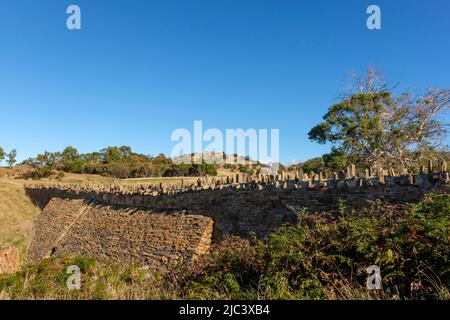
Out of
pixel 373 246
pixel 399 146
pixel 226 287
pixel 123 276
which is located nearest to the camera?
pixel 373 246

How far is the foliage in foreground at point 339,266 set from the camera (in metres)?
4.09

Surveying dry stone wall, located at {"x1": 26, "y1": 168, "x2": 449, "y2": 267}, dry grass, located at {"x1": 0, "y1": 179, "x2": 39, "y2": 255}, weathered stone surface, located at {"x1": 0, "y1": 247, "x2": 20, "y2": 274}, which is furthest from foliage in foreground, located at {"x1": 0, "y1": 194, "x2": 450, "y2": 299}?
dry grass, located at {"x1": 0, "y1": 179, "x2": 39, "y2": 255}

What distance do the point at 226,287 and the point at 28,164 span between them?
189 ft

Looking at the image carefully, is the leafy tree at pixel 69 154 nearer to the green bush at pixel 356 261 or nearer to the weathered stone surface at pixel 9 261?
the weathered stone surface at pixel 9 261

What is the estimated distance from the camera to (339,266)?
4.71 meters

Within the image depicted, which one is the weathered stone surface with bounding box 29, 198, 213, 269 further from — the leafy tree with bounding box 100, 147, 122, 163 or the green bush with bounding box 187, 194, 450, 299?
the leafy tree with bounding box 100, 147, 122, 163

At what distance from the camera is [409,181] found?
6.24 meters

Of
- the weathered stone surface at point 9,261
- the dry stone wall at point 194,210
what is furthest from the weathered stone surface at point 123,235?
the weathered stone surface at point 9,261

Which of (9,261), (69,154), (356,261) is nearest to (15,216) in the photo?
(9,261)

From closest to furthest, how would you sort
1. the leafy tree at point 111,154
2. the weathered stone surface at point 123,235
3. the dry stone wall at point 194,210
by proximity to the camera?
1. the dry stone wall at point 194,210
2. the weathered stone surface at point 123,235
3. the leafy tree at point 111,154
